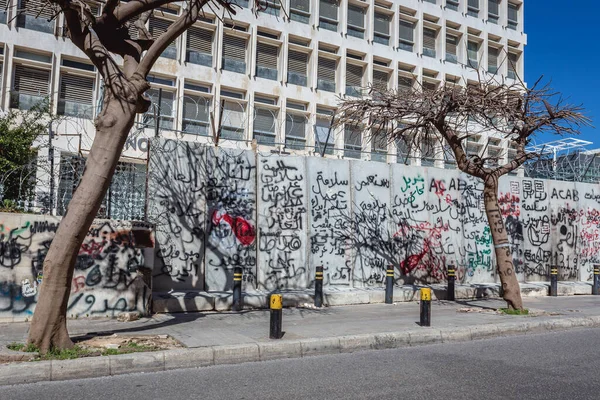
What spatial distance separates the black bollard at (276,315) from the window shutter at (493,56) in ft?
96.1

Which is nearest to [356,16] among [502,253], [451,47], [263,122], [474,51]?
[451,47]

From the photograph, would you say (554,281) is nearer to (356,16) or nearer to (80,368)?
(80,368)

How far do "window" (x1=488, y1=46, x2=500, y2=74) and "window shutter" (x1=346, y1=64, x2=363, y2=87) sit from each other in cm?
960

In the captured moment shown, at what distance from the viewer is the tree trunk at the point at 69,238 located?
6.91m

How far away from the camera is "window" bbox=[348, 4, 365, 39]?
28.4 metres

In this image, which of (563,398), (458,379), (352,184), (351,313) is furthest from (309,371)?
(352,184)

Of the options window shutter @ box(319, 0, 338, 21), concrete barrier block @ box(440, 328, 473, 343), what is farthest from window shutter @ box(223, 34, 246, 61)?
concrete barrier block @ box(440, 328, 473, 343)

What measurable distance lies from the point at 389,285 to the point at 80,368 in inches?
325

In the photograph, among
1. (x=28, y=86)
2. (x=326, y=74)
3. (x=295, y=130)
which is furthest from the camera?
(x=326, y=74)

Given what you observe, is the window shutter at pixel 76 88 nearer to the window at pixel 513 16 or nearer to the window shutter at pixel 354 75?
the window shutter at pixel 354 75

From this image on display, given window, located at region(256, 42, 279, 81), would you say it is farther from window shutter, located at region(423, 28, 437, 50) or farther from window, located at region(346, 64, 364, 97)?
window shutter, located at region(423, 28, 437, 50)

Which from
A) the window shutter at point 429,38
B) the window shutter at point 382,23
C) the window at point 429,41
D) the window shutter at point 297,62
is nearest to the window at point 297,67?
the window shutter at point 297,62

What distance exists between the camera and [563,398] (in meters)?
5.66

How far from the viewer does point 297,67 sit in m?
26.9
